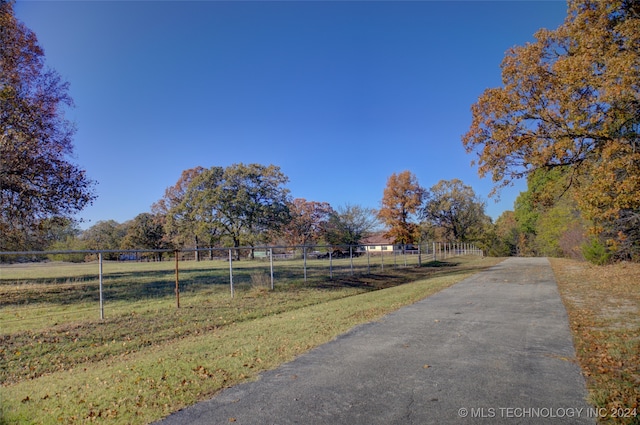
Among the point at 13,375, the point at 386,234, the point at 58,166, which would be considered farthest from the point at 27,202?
the point at 386,234

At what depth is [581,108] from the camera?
11.2m

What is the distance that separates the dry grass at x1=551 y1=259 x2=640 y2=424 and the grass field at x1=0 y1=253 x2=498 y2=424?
392cm

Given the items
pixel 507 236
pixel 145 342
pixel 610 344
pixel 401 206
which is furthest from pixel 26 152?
pixel 507 236

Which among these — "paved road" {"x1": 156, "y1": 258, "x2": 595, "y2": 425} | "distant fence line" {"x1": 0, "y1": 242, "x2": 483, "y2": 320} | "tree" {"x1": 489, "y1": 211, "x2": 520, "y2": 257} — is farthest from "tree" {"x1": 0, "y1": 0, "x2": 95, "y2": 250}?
"tree" {"x1": 489, "y1": 211, "x2": 520, "y2": 257}

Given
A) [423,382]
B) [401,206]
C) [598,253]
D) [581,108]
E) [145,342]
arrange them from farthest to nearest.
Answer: [401,206] < [598,253] < [581,108] < [145,342] < [423,382]

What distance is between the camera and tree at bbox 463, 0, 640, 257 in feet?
33.6

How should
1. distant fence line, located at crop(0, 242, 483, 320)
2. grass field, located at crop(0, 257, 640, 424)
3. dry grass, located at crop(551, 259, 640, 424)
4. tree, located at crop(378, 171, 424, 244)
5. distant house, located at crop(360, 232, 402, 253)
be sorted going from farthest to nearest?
tree, located at crop(378, 171, 424, 244), distant house, located at crop(360, 232, 402, 253), distant fence line, located at crop(0, 242, 483, 320), grass field, located at crop(0, 257, 640, 424), dry grass, located at crop(551, 259, 640, 424)

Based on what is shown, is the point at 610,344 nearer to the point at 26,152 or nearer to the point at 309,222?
the point at 26,152

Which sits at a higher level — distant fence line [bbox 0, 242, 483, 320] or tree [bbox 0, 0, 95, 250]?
tree [bbox 0, 0, 95, 250]

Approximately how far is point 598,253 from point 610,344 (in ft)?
66.7

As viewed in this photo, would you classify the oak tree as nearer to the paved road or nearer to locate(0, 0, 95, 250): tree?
locate(0, 0, 95, 250): tree

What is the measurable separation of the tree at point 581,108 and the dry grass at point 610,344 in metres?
2.56

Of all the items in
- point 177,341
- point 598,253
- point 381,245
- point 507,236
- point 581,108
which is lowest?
point 177,341

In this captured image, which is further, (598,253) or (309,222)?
(309,222)
